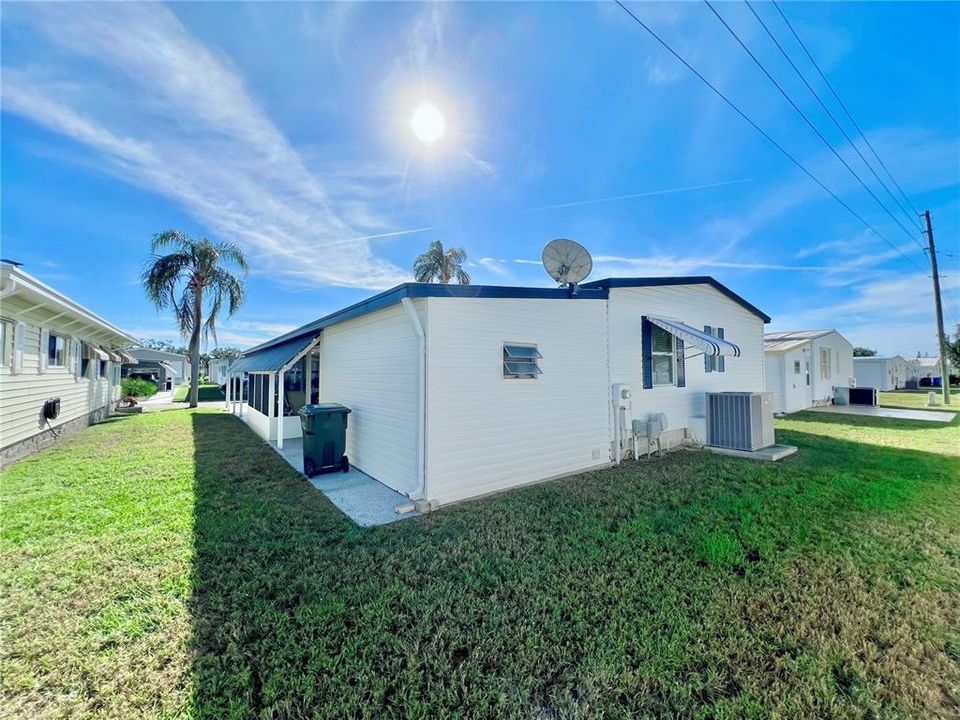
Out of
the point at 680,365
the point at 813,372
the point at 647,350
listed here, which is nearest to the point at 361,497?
the point at 647,350

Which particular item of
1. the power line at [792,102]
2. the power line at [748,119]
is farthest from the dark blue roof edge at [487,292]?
the power line at [792,102]

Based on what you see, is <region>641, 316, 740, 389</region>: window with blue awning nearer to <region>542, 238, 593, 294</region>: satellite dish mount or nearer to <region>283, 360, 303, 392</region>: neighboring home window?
<region>542, 238, 593, 294</region>: satellite dish mount

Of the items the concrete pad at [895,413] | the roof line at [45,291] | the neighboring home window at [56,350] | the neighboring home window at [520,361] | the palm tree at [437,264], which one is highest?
the palm tree at [437,264]

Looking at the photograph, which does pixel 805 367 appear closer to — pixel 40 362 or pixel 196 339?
pixel 40 362

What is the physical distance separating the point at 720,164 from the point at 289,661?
14743 mm

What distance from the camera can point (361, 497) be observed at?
5973 millimetres

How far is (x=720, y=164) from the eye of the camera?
11.3 metres

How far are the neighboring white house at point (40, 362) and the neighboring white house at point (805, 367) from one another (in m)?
21.3

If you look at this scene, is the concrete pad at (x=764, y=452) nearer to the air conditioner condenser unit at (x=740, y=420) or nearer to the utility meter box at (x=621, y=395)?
the air conditioner condenser unit at (x=740, y=420)

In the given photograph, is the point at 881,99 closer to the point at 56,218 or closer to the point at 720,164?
the point at 720,164

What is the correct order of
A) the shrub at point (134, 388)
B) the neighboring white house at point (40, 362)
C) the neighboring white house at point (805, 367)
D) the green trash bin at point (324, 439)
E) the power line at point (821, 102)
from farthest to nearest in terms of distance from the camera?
the shrub at point (134, 388) → the neighboring white house at point (805, 367) → the neighboring white house at point (40, 362) → the green trash bin at point (324, 439) → the power line at point (821, 102)

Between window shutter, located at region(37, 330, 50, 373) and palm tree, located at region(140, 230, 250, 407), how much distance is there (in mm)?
10017

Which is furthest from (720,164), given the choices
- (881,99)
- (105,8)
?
(105,8)

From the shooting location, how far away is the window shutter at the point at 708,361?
10005 millimetres
